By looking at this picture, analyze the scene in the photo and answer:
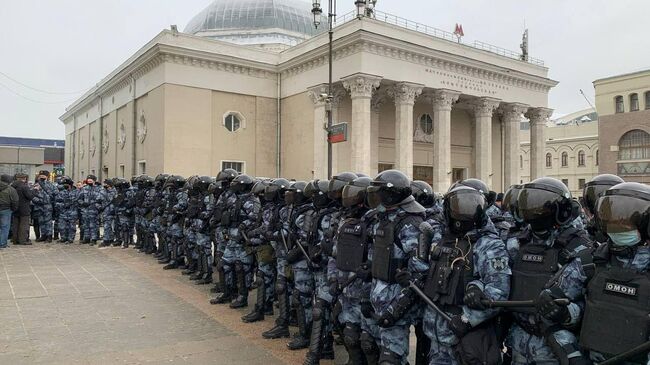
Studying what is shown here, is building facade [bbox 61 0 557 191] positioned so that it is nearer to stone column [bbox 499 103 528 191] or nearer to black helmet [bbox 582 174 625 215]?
stone column [bbox 499 103 528 191]

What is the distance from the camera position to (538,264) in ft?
11.5

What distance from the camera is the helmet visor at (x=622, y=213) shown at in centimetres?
293

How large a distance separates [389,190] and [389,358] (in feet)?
4.85

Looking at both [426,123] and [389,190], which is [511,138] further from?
[389,190]

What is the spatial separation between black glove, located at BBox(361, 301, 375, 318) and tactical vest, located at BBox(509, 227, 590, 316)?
136cm

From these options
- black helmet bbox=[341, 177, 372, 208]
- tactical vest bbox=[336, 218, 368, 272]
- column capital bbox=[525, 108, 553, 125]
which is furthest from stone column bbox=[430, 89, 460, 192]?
tactical vest bbox=[336, 218, 368, 272]

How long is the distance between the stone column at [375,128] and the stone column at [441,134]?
3174mm

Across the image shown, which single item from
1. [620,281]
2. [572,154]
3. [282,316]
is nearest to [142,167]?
[282,316]

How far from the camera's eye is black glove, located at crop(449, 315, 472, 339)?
3.57 m

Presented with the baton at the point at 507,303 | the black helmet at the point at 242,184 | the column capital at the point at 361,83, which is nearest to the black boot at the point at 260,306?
the black helmet at the point at 242,184

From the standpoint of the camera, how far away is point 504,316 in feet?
12.8

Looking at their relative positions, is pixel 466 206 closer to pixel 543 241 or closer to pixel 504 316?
pixel 543 241

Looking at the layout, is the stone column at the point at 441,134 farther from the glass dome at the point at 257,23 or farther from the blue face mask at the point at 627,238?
the blue face mask at the point at 627,238

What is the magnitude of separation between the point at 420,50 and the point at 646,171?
3082 cm
